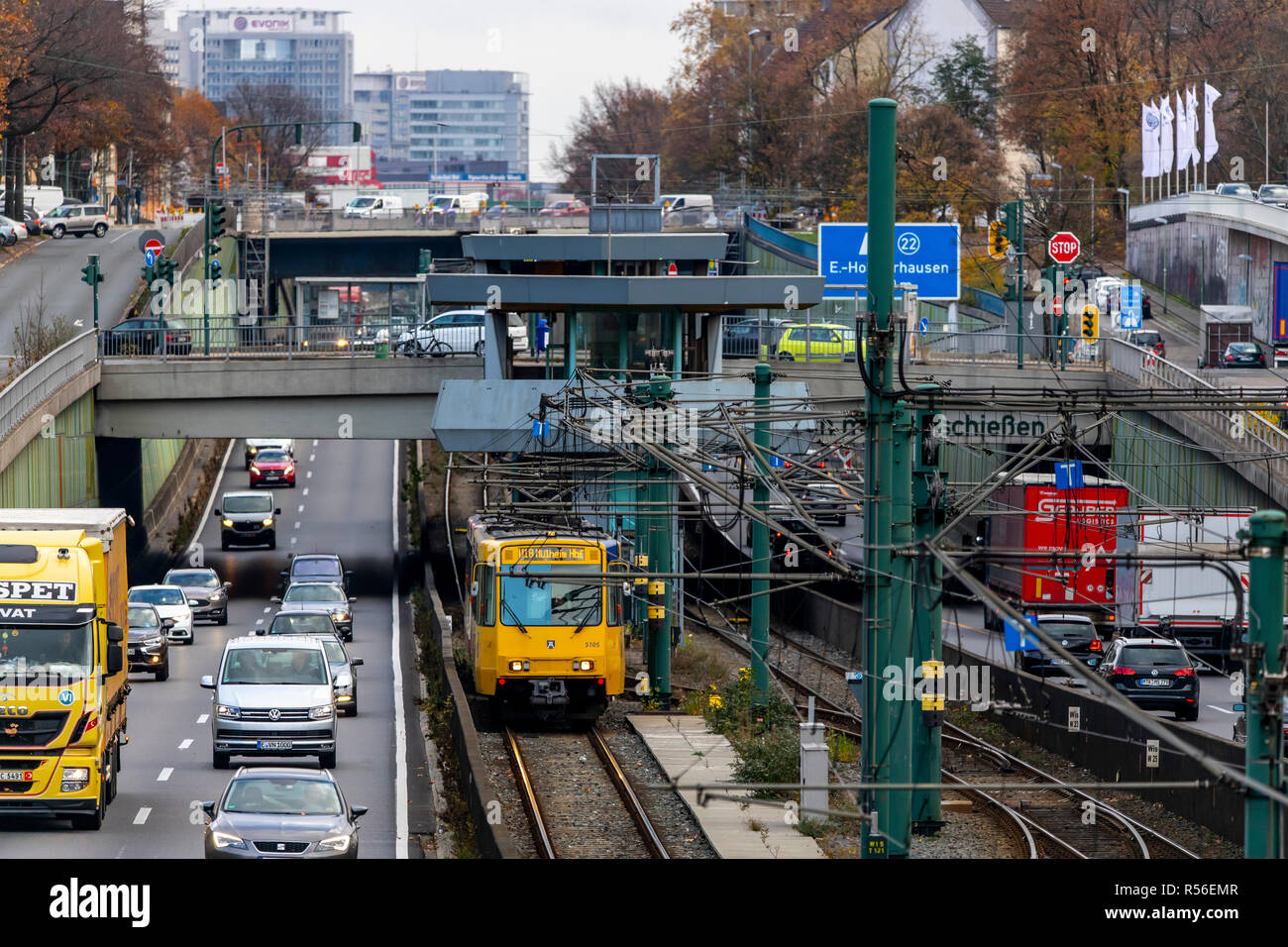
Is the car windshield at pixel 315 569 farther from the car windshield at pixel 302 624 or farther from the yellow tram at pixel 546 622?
the yellow tram at pixel 546 622

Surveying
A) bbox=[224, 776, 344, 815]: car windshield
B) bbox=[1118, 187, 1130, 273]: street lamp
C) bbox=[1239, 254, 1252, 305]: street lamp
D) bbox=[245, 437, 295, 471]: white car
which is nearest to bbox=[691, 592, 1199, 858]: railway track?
bbox=[224, 776, 344, 815]: car windshield

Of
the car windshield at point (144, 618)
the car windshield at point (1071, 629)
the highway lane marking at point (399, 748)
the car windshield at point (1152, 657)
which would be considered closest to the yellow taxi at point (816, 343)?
the highway lane marking at point (399, 748)

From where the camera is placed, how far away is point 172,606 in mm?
38281

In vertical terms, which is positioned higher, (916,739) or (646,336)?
(646,336)

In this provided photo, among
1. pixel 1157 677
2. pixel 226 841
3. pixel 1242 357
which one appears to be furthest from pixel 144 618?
pixel 1242 357

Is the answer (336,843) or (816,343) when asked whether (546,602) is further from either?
(816,343)

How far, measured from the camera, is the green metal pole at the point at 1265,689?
966 cm

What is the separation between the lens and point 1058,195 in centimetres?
8700

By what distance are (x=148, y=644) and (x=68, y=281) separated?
4386cm

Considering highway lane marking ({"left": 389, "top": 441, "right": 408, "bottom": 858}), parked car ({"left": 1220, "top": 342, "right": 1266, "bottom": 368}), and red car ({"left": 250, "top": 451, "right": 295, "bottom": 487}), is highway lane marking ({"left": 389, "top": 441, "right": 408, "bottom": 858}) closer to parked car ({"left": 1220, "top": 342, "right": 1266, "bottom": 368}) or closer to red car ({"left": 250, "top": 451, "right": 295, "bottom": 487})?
red car ({"left": 250, "top": 451, "right": 295, "bottom": 487})

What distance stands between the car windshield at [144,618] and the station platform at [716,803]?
952 centimetres

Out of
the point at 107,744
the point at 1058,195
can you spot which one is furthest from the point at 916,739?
the point at 1058,195

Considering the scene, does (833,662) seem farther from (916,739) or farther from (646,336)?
(916,739)

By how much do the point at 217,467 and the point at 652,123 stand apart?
6647cm
